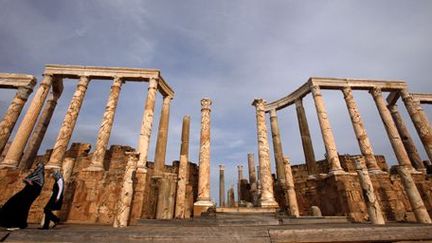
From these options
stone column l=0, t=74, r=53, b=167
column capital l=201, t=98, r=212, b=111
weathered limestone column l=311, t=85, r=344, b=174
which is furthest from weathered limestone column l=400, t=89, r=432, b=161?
stone column l=0, t=74, r=53, b=167

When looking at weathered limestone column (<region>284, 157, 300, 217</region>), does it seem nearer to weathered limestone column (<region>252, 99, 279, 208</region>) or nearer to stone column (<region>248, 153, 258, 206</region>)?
weathered limestone column (<region>252, 99, 279, 208</region>)

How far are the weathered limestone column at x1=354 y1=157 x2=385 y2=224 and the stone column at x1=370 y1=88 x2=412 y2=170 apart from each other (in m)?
7.46

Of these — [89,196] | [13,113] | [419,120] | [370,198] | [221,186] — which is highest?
[419,120]

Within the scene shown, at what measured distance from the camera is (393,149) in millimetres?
15055

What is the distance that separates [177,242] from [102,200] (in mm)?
8199

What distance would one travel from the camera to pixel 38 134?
15.0 metres

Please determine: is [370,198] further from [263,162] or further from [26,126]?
[26,126]

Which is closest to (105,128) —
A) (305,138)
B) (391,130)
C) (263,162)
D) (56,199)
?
(56,199)

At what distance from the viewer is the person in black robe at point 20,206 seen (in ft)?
14.8

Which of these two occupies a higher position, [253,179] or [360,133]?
[360,133]

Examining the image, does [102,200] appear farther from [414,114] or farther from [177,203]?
[414,114]

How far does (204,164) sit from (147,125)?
4.53 metres

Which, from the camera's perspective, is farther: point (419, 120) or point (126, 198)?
point (419, 120)

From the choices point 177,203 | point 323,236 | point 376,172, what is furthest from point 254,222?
point 376,172
